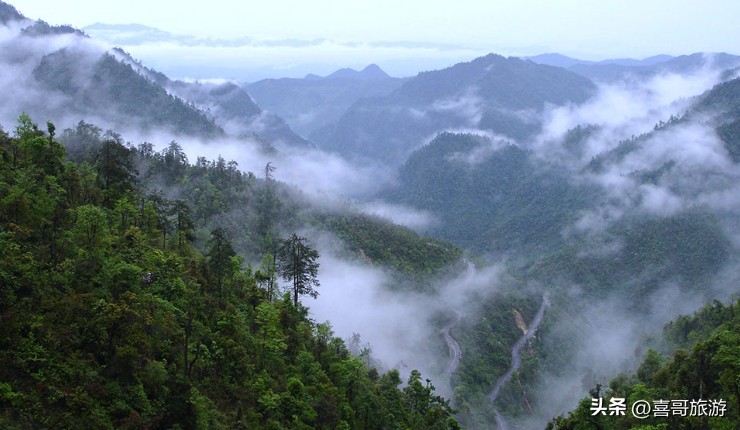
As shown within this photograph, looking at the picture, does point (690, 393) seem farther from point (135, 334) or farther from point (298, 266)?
point (135, 334)

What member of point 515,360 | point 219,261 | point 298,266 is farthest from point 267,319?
point 515,360

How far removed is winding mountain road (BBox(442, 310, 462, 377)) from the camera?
10391cm

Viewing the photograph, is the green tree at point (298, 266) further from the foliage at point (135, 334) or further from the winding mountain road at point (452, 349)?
the winding mountain road at point (452, 349)

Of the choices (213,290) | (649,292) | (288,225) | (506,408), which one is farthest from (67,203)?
(649,292)

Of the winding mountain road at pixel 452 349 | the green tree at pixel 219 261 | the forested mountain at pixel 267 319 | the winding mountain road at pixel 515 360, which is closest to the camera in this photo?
the forested mountain at pixel 267 319

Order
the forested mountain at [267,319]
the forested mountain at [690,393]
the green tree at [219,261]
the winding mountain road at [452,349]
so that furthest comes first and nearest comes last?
1. the winding mountain road at [452,349]
2. the green tree at [219,261]
3. the forested mountain at [690,393]
4. the forested mountain at [267,319]

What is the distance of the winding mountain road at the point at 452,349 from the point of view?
341 ft

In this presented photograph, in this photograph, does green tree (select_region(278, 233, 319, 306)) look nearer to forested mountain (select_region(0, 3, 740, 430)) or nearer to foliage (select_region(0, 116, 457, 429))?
forested mountain (select_region(0, 3, 740, 430))

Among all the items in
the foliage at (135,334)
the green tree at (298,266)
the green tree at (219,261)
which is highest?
the green tree at (298,266)

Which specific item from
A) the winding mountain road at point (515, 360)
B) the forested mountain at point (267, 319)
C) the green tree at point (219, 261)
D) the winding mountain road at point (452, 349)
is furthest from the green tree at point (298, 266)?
the winding mountain road at point (515, 360)

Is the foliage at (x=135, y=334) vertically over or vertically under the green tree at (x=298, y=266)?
under

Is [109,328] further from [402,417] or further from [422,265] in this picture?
[422,265]

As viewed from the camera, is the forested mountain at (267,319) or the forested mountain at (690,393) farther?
the forested mountain at (690,393)

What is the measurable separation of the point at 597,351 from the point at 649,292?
132ft
